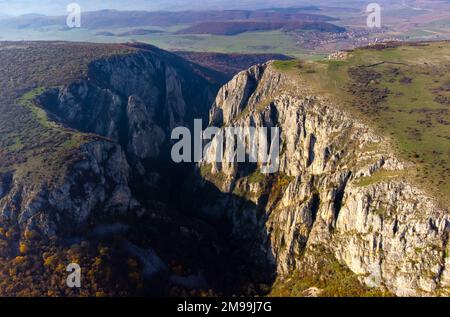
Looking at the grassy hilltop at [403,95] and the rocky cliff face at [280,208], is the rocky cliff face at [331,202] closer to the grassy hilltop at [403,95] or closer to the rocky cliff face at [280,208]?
the rocky cliff face at [280,208]

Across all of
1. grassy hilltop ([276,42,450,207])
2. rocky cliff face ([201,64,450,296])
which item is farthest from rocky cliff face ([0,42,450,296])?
grassy hilltop ([276,42,450,207])

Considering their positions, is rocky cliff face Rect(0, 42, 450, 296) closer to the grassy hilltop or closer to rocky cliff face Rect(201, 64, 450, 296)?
rocky cliff face Rect(201, 64, 450, 296)

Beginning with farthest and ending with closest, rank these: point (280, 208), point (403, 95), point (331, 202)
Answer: point (403, 95), point (280, 208), point (331, 202)

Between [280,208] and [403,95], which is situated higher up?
[403,95]

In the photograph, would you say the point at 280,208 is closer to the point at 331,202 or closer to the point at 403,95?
the point at 331,202

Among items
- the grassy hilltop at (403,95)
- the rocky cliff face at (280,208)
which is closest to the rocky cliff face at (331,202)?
the rocky cliff face at (280,208)

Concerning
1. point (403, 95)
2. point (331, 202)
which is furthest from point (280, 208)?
point (403, 95)

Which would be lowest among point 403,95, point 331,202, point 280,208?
point 280,208

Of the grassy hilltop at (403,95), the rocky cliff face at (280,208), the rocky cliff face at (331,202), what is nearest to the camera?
the rocky cliff face at (331,202)
